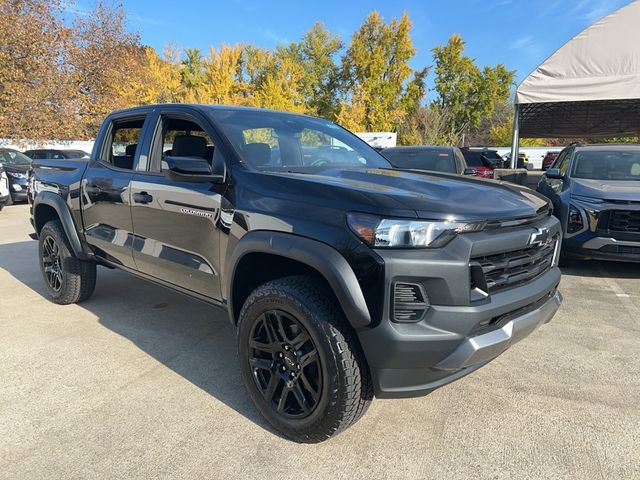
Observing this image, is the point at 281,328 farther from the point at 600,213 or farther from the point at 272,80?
the point at 272,80

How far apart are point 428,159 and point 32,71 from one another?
1773cm

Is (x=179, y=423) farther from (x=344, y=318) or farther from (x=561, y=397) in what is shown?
(x=561, y=397)

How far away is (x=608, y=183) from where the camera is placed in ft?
19.1

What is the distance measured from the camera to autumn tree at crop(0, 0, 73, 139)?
17.7 metres

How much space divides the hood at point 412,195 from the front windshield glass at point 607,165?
423cm

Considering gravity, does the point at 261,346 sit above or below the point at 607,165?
below

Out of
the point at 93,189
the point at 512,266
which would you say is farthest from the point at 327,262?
the point at 93,189

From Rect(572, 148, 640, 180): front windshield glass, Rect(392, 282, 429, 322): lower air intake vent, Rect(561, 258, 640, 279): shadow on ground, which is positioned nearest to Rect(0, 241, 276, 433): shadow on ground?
Rect(392, 282, 429, 322): lower air intake vent

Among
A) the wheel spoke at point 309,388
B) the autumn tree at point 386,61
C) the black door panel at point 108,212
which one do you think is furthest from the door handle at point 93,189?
the autumn tree at point 386,61

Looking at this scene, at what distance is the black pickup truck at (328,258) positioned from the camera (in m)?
2.06

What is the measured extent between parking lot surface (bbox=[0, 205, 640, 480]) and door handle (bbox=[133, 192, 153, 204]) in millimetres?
1148

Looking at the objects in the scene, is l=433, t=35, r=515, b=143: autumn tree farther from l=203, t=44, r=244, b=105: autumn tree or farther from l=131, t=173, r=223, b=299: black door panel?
l=131, t=173, r=223, b=299: black door panel

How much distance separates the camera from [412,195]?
2260 millimetres

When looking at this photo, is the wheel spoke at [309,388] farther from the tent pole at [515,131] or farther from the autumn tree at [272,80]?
the autumn tree at [272,80]
